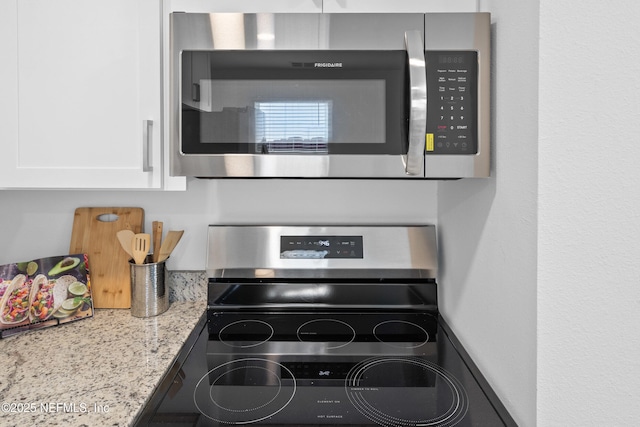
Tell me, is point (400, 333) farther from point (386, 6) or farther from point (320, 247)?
point (386, 6)

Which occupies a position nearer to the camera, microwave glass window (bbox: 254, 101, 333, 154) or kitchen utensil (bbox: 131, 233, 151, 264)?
microwave glass window (bbox: 254, 101, 333, 154)

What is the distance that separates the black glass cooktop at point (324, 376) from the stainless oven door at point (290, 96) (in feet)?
1.50

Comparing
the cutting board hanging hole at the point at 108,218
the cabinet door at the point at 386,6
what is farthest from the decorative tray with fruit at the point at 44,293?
the cabinet door at the point at 386,6

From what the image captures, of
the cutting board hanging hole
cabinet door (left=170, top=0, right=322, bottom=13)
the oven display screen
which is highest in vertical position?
cabinet door (left=170, top=0, right=322, bottom=13)

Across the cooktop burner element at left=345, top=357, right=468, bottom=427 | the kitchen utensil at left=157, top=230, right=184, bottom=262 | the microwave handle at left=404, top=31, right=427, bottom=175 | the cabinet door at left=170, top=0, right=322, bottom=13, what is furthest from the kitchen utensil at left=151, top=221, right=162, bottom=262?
the microwave handle at left=404, top=31, right=427, bottom=175

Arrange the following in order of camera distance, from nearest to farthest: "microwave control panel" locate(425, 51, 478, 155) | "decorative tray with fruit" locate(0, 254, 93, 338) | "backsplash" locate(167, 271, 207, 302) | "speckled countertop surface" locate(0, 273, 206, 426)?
1. "speckled countertop surface" locate(0, 273, 206, 426)
2. "microwave control panel" locate(425, 51, 478, 155)
3. "decorative tray with fruit" locate(0, 254, 93, 338)
4. "backsplash" locate(167, 271, 207, 302)

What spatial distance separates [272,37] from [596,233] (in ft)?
2.40

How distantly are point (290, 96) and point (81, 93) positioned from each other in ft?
1.83

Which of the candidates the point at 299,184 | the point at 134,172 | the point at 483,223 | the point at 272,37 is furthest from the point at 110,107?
the point at 483,223

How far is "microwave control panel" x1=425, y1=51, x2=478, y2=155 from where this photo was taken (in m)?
0.83

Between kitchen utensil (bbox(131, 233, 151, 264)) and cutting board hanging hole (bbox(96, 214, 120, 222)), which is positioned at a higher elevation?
cutting board hanging hole (bbox(96, 214, 120, 222))

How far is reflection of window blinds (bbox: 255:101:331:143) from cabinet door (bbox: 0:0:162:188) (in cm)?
33

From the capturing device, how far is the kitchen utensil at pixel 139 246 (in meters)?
1.15

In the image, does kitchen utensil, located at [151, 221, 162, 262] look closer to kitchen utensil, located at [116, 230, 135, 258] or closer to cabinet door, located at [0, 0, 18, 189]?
kitchen utensil, located at [116, 230, 135, 258]
